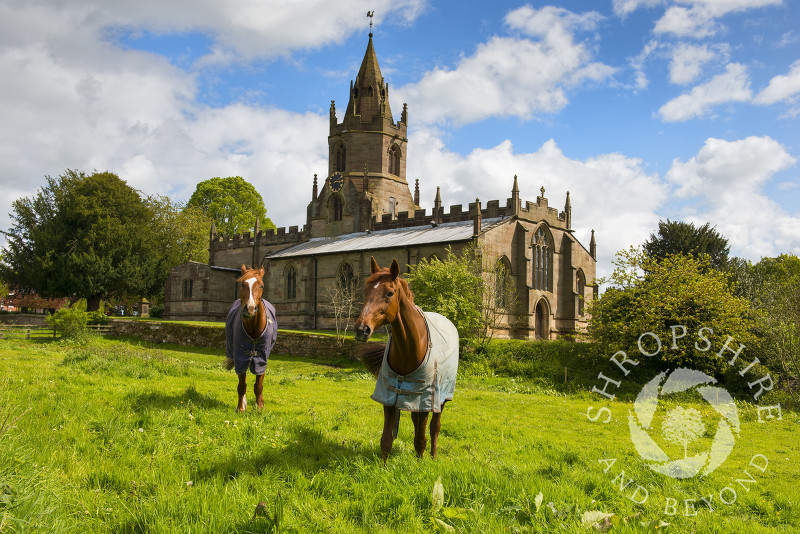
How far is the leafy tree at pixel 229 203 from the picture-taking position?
59438mm

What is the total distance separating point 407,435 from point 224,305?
43.2 metres

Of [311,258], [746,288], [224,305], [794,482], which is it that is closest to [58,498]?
[794,482]

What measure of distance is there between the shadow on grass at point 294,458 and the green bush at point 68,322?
26.8 m

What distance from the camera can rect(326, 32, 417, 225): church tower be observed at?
45906 millimetres

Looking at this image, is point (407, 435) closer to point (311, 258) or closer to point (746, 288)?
point (746, 288)

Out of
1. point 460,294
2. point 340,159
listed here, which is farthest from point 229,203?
point 460,294

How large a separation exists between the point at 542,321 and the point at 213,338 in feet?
68.0

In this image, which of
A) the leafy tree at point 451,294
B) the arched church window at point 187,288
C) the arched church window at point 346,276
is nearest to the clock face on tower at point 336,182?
the arched church window at point 346,276

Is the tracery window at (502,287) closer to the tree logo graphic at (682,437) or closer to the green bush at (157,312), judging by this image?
the tree logo graphic at (682,437)

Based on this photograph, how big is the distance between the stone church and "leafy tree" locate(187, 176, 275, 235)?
26.2 ft

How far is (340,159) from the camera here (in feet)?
157

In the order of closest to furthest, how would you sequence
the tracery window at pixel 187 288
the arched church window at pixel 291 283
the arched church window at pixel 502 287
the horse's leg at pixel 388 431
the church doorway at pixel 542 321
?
the horse's leg at pixel 388 431 < the arched church window at pixel 502 287 < the church doorway at pixel 542 321 < the arched church window at pixel 291 283 < the tracery window at pixel 187 288

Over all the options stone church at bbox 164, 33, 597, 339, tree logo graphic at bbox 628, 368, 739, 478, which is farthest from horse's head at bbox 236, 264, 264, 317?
stone church at bbox 164, 33, 597, 339

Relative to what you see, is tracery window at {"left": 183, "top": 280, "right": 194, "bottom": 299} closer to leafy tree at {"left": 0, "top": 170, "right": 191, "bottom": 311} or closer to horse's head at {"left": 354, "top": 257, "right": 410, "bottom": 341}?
leafy tree at {"left": 0, "top": 170, "right": 191, "bottom": 311}
